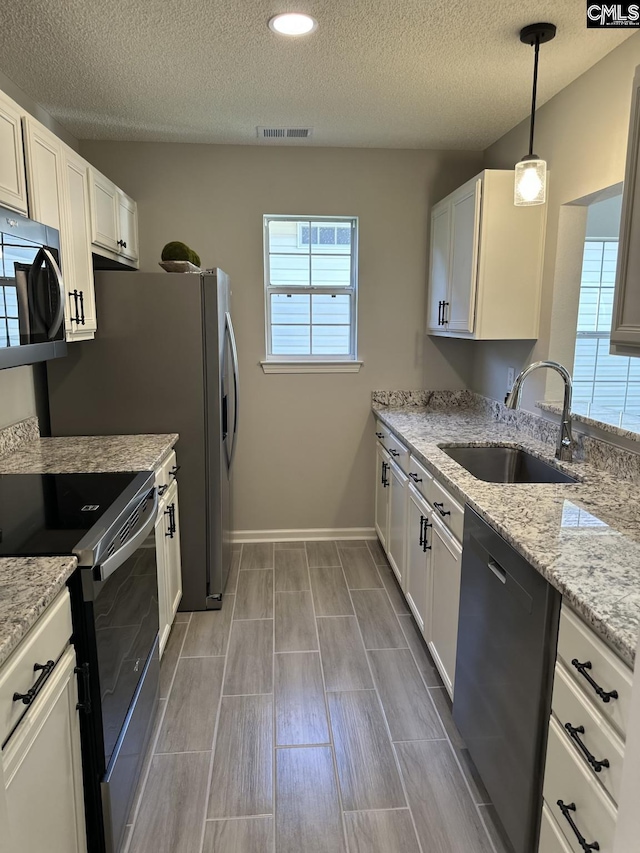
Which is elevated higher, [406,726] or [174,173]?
[174,173]

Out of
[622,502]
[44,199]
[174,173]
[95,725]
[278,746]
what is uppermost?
[174,173]

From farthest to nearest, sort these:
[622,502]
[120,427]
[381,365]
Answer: [381,365], [120,427], [622,502]

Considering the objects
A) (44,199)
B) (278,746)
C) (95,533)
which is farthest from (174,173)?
(278,746)

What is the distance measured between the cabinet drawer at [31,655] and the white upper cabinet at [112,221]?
1936 millimetres

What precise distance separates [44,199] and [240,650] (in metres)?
2.11

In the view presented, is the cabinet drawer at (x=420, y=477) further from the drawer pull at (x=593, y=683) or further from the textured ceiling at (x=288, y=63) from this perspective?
the textured ceiling at (x=288, y=63)

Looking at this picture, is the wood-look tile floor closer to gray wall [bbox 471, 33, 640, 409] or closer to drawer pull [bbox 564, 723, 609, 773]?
drawer pull [bbox 564, 723, 609, 773]

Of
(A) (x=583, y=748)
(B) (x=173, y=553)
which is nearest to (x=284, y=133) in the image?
(B) (x=173, y=553)

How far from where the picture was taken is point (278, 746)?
2.06 m

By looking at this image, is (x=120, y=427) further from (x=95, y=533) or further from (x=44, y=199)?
(x=95, y=533)

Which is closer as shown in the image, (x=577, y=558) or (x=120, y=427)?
(x=577, y=558)

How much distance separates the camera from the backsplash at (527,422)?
2129 mm

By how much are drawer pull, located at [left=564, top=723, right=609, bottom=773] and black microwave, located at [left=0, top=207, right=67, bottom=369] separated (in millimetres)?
1722

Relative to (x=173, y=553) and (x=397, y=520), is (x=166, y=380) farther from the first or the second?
(x=397, y=520)
